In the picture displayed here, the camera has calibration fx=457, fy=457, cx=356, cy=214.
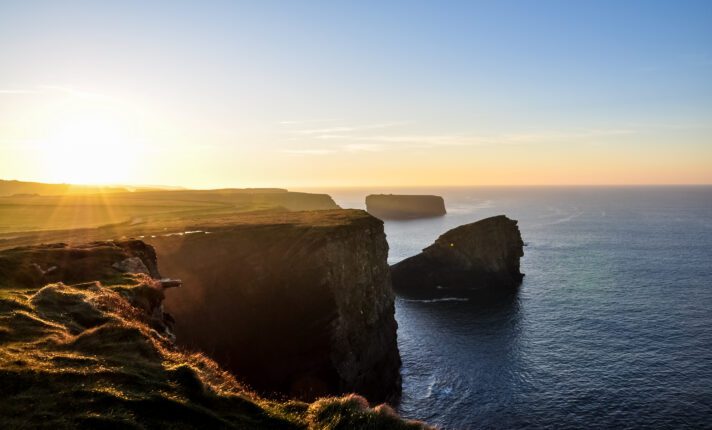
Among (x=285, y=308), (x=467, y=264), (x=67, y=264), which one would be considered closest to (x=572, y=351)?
(x=285, y=308)

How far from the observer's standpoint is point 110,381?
1650cm

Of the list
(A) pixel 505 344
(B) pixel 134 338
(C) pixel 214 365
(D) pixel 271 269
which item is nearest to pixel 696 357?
(A) pixel 505 344

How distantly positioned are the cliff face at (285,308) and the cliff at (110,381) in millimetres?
25278

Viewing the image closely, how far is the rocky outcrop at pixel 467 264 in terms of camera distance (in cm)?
10006

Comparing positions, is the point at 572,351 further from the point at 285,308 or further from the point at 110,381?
the point at 110,381

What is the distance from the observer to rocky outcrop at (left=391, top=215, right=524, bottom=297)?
10006 cm

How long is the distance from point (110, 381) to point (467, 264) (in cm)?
9309

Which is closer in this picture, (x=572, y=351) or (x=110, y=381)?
(x=110, y=381)

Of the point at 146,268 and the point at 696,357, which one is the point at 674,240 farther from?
the point at 146,268

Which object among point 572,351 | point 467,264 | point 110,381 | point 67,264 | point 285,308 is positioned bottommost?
point 572,351

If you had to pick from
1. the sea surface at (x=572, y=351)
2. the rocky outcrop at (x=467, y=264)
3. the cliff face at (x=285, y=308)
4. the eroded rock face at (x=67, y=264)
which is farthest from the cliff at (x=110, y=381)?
the rocky outcrop at (x=467, y=264)

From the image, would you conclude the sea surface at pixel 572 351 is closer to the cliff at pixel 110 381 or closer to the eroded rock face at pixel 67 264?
the eroded rock face at pixel 67 264

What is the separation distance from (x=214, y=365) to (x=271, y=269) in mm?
32184

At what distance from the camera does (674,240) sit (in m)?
143
